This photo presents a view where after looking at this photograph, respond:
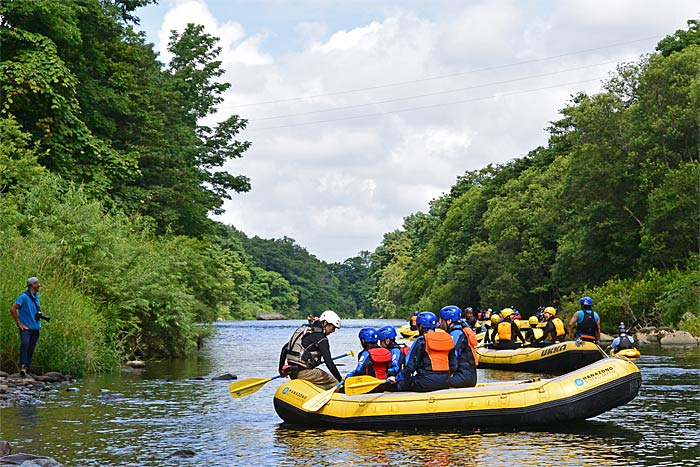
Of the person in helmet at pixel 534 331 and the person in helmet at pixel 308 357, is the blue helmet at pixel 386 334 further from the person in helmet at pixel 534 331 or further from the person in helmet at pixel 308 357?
the person in helmet at pixel 534 331

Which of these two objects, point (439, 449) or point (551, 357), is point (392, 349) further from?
point (551, 357)

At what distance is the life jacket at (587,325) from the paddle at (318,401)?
9.92 m

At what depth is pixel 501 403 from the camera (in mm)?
13422

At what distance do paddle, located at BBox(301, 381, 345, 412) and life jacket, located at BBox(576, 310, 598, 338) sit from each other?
9921 millimetres

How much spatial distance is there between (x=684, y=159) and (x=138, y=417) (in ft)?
121

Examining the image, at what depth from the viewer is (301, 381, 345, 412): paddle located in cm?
1404

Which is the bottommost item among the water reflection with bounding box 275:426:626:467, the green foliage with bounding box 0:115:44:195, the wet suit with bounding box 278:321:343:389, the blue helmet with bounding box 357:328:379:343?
the water reflection with bounding box 275:426:626:467

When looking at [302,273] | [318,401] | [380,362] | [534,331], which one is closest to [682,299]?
[534,331]

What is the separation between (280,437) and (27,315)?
609cm

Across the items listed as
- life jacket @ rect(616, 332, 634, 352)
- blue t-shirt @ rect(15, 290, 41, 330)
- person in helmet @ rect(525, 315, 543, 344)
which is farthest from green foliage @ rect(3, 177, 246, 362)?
life jacket @ rect(616, 332, 634, 352)

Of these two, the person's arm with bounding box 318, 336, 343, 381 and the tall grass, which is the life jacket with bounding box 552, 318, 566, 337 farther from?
the person's arm with bounding box 318, 336, 343, 381

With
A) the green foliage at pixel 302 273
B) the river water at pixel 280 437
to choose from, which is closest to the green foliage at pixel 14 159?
the river water at pixel 280 437

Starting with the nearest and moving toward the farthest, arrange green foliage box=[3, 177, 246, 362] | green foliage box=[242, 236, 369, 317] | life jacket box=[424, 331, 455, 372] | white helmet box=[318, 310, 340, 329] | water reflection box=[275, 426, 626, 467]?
1. water reflection box=[275, 426, 626, 467]
2. life jacket box=[424, 331, 455, 372]
3. white helmet box=[318, 310, 340, 329]
4. green foliage box=[3, 177, 246, 362]
5. green foliage box=[242, 236, 369, 317]

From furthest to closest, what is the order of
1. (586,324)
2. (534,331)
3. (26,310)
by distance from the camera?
(534,331)
(586,324)
(26,310)
